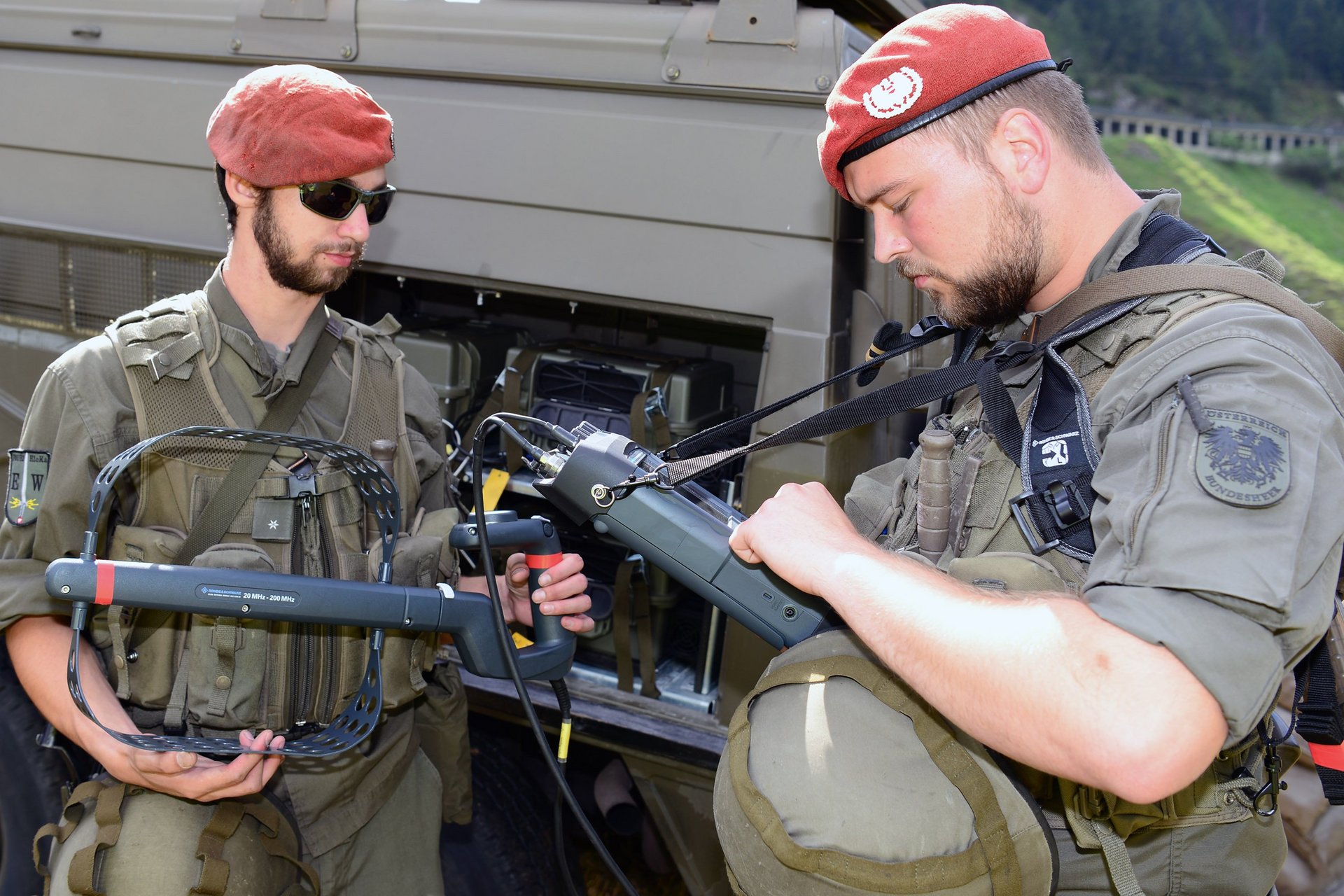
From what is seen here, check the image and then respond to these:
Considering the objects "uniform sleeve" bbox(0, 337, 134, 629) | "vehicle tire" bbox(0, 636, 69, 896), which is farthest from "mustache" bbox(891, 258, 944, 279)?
"vehicle tire" bbox(0, 636, 69, 896)

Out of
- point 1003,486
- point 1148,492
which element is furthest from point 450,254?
point 1148,492

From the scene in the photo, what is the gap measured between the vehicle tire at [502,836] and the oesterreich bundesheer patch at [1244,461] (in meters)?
2.01

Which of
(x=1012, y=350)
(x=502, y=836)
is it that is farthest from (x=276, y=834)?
(x=1012, y=350)

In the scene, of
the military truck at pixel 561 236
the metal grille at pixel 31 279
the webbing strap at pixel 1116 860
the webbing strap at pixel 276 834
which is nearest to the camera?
the webbing strap at pixel 1116 860

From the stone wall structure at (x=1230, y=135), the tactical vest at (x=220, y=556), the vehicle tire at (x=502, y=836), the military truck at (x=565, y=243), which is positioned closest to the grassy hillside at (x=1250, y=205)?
the stone wall structure at (x=1230, y=135)

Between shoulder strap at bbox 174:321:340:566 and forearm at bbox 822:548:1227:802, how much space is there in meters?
1.14

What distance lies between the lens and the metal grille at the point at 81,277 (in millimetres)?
2738

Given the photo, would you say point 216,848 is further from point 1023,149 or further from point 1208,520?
point 1023,149

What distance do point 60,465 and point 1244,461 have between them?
1.83m

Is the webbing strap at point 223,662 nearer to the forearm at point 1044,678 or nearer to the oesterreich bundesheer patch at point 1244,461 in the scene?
the forearm at point 1044,678

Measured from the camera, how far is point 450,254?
2.54 meters

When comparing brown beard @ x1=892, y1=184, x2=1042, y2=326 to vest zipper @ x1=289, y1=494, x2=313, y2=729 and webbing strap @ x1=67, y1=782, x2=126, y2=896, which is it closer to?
vest zipper @ x1=289, y1=494, x2=313, y2=729

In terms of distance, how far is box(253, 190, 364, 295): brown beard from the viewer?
2.01 m

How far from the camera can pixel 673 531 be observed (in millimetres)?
1744
